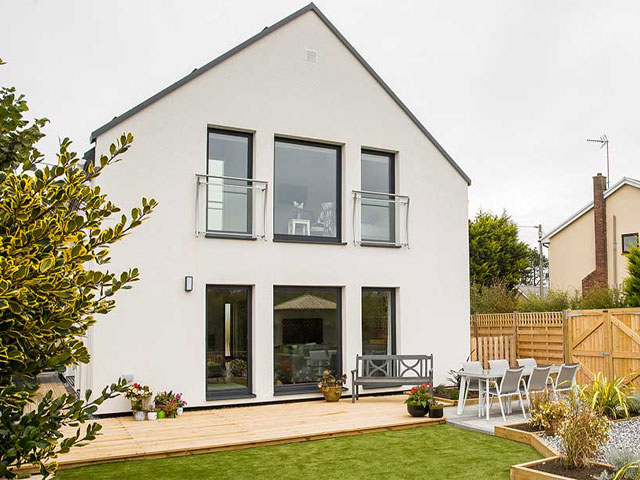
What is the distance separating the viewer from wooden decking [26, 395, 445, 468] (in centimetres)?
760

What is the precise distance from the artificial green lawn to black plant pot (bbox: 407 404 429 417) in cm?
102

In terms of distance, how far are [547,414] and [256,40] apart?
8.09 m

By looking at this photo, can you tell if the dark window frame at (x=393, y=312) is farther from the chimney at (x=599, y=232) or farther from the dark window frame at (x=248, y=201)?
the chimney at (x=599, y=232)

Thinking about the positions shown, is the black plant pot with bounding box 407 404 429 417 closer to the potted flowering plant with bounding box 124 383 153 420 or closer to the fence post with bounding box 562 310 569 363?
the potted flowering plant with bounding box 124 383 153 420

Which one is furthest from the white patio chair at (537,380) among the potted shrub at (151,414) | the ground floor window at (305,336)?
the potted shrub at (151,414)

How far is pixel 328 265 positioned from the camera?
12.0 meters

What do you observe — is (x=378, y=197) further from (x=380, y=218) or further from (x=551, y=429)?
(x=551, y=429)

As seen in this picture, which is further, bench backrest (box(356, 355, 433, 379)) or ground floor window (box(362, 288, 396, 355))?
ground floor window (box(362, 288, 396, 355))

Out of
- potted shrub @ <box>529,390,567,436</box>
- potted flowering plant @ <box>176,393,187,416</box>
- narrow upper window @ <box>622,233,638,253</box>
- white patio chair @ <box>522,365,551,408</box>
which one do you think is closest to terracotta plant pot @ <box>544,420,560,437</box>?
potted shrub @ <box>529,390,567,436</box>

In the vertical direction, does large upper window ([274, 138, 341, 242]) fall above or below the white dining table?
above

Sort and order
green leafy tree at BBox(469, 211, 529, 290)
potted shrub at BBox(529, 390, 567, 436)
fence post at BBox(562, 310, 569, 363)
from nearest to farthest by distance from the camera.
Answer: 1. potted shrub at BBox(529, 390, 567, 436)
2. fence post at BBox(562, 310, 569, 363)
3. green leafy tree at BBox(469, 211, 529, 290)

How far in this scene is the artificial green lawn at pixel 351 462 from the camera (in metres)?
6.72

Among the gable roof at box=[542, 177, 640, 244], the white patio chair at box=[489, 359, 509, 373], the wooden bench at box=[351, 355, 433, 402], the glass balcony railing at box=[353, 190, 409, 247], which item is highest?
the gable roof at box=[542, 177, 640, 244]

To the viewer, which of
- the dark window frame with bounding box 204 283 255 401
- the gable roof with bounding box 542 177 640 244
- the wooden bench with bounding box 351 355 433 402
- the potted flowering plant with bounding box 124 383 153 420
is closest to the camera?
the potted flowering plant with bounding box 124 383 153 420
